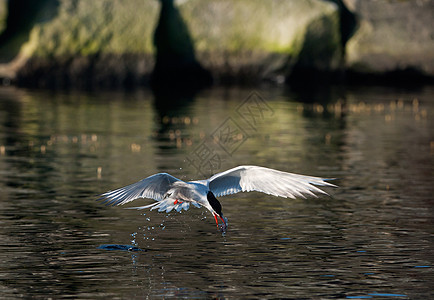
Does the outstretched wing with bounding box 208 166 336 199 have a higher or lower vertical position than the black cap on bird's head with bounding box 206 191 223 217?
higher

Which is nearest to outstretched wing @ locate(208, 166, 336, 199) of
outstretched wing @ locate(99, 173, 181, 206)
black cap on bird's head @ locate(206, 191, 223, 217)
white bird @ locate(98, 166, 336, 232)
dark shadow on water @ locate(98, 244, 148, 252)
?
white bird @ locate(98, 166, 336, 232)

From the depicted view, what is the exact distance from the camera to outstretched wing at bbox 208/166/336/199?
970 centimetres

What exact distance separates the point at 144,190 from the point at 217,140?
956 centimetres

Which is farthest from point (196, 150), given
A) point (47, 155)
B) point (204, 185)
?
point (204, 185)

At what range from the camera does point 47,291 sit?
26.9 feet

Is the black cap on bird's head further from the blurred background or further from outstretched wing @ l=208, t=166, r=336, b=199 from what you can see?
the blurred background

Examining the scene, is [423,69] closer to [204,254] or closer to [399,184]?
[399,184]

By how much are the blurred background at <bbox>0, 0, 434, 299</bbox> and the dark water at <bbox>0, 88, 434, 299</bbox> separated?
0.13 ft

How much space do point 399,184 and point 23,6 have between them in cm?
2245

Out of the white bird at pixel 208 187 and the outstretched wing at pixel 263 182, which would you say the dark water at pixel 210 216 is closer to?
the white bird at pixel 208 187

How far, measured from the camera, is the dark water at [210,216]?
8.57 metres

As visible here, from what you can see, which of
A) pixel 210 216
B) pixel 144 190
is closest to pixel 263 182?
pixel 144 190

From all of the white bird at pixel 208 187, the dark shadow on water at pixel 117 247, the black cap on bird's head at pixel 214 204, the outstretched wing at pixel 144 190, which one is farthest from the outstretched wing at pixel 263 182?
the dark shadow on water at pixel 117 247

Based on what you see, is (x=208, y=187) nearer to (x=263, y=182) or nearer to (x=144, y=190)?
(x=263, y=182)
